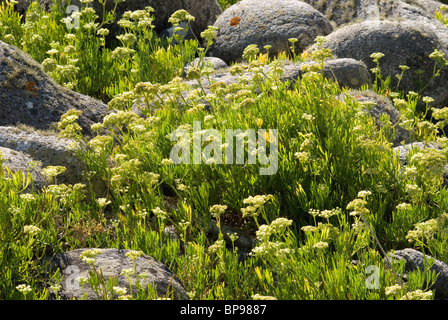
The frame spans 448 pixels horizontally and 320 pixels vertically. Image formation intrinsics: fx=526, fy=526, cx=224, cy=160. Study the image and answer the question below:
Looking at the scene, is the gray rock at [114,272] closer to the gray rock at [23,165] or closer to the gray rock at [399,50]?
the gray rock at [23,165]

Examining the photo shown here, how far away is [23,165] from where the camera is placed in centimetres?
523

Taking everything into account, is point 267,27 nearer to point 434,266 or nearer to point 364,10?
point 364,10

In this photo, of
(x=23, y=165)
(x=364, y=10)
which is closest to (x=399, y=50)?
(x=364, y=10)

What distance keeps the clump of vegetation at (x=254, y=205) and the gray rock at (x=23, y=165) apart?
9 centimetres

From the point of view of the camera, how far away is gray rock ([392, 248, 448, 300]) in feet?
13.5

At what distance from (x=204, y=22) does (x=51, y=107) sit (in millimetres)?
5629

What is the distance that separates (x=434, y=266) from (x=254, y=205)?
1.52 meters

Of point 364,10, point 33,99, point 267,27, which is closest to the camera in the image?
point 33,99

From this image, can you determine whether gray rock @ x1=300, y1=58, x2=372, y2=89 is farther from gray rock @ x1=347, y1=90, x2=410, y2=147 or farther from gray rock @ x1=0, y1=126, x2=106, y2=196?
gray rock @ x1=0, y1=126, x2=106, y2=196

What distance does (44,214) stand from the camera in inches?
180

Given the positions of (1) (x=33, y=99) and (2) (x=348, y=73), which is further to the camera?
(2) (x=348, y=73)

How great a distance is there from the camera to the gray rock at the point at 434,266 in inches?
162
